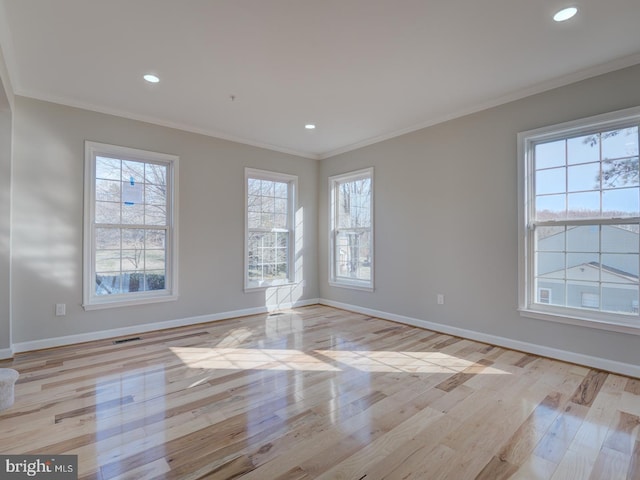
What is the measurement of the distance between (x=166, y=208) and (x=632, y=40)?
4866mm

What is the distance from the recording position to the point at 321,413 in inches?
85.0

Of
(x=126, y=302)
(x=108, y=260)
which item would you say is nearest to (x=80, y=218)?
(x=108, y=260)

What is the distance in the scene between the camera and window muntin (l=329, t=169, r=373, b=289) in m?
5.05

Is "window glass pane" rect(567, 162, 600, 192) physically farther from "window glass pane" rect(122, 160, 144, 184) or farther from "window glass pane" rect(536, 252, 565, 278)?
"window glass pane" rect(122, 160, 144, 184)

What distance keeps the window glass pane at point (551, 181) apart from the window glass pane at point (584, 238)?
0.41 meters

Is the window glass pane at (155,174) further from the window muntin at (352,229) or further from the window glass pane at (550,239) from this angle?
the window glass pane at (550,239)

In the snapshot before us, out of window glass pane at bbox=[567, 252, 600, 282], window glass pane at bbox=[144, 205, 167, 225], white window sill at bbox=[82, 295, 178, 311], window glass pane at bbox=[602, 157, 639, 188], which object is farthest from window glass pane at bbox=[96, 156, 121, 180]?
window glass pane at bbox=[602, 157, 639, 188]

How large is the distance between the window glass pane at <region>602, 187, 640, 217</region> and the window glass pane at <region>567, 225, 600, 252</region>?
0.18 m

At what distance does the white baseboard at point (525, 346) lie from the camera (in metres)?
2.76

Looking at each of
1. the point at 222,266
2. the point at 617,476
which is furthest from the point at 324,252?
the point at 617,476

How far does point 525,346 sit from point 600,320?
0.69 meters

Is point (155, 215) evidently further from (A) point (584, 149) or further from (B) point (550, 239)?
(A) point (584, 149)

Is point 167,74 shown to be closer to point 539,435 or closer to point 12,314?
point 12,314

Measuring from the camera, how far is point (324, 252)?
573cm
